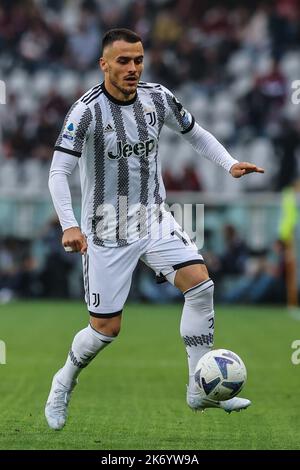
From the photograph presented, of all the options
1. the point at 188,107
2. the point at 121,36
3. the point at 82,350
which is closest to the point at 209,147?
the point at 121,36

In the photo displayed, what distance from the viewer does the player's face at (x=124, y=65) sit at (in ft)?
23.3

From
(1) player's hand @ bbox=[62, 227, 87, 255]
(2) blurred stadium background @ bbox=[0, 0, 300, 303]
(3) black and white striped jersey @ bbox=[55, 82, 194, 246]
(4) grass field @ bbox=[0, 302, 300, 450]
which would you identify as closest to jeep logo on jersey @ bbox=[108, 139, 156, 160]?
(3) black and white striped jersey @ bbox=[55, 82, 194, 246]

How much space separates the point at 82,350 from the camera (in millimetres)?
7195

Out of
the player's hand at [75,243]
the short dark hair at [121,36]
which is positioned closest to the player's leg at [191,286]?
the player's hand at [75,243]

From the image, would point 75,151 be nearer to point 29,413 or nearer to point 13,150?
point 29,413

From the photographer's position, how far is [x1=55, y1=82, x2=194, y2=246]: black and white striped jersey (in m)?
7.15

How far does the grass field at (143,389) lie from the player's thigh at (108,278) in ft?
2.43

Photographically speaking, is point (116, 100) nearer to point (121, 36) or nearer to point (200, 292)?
point (121, 36)

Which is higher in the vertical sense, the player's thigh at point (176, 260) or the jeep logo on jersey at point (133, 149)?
the jeep logo on jersey at point (133, 149)

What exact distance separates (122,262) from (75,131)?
889 mm

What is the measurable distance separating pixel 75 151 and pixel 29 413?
1.93m

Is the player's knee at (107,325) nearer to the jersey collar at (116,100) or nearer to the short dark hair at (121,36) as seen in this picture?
the jersey collar at (116,100)
